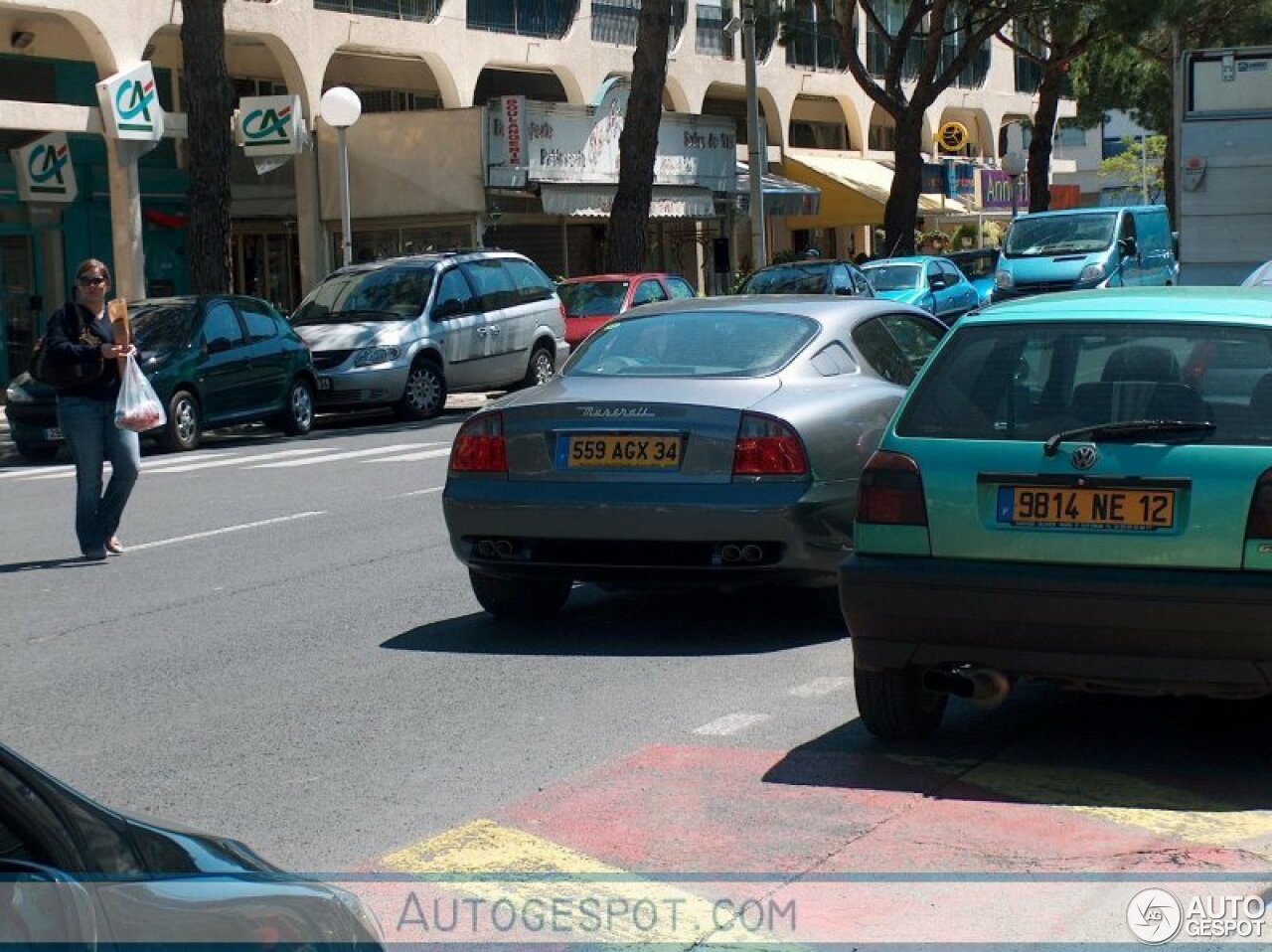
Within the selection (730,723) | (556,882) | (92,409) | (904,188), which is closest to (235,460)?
(92,409)

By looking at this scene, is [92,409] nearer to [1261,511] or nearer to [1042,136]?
[1261,511]

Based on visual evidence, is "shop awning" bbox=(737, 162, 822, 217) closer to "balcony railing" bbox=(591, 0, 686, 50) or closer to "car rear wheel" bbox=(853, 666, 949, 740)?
"balcony railing" bbox=(591, 0, 686, 50)

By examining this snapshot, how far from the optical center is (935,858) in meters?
5.38

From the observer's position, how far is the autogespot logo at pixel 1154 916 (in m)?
4.81

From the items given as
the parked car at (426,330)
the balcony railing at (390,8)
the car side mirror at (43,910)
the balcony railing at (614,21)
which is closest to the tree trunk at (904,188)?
the balcony railing at (614,21)

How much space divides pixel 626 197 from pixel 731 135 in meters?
10.6

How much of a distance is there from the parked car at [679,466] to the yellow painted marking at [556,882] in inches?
107

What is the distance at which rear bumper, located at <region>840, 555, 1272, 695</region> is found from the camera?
5805 millimetres

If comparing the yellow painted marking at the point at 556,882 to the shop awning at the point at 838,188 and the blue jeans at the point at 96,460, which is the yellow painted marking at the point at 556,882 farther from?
the shop awning at the point at 838,188

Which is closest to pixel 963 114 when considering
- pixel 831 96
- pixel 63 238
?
pixel 831 96

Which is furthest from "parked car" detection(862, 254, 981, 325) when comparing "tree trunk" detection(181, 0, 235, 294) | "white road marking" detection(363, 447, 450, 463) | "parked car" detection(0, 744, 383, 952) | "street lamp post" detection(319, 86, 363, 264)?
"parked car" detection(0, 744, 383, 952)

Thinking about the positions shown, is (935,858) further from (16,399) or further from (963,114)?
(963,114)

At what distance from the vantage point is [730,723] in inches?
278

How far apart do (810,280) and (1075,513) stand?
21.7 metres
